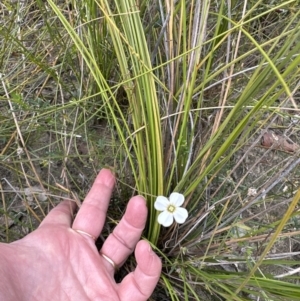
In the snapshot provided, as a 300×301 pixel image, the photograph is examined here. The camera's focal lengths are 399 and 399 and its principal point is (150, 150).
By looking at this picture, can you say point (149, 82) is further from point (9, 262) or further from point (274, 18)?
point (274, 18)

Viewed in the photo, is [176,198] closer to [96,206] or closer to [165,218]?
[165,218]

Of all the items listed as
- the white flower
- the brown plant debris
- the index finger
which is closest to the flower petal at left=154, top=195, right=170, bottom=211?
the white flower

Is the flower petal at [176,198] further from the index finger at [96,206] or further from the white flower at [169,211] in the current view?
the index finger at [96,206]

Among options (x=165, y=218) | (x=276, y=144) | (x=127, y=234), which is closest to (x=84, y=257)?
(x=127, y=234)

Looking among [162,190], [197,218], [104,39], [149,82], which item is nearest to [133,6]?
[149,82]

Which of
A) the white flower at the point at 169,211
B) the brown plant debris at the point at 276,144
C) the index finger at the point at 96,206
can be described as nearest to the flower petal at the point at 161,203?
the white flower at the point at 169,211

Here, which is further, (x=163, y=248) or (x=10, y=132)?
(x=10, y=132)
